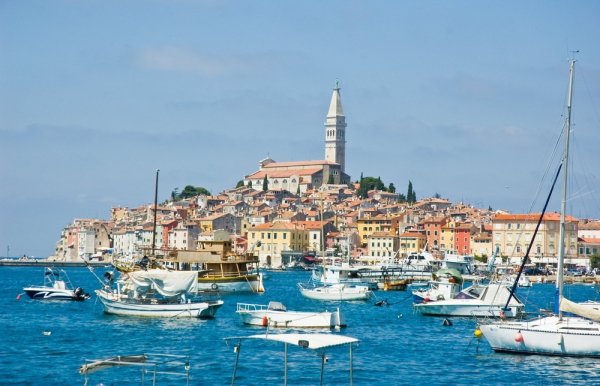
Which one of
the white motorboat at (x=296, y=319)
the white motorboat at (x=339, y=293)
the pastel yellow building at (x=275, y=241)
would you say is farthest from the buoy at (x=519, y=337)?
the pastel yellow building at (x=275, y=241)

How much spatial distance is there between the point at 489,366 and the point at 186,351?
8178mm

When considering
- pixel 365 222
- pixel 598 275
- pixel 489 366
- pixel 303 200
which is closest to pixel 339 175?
pixel 303 200

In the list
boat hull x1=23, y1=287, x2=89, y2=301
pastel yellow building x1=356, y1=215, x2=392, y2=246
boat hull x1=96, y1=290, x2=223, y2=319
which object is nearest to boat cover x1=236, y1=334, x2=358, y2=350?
boat hull x1=96, y1=290, x2=223, y2=319

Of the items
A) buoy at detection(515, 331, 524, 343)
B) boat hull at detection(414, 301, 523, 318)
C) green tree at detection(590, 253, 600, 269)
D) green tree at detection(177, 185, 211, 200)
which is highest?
green tree at detection(177, 185, 211, 200)

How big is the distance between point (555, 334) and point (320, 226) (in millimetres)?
107134

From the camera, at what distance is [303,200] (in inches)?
6309

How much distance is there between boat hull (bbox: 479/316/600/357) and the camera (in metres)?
27.2

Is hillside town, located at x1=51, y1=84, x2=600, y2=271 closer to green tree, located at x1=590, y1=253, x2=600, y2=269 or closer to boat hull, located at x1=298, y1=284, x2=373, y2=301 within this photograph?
green tree, located at x1=590, y1=253, x2=600, y2=269

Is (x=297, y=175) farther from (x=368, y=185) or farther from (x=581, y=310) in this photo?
(x=581, y=310)

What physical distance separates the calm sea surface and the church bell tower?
154m

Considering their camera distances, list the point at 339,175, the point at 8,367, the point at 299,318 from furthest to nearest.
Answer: the point at 339,175
the point at 299,318
the point at 8,367

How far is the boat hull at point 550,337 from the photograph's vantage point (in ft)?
89.1

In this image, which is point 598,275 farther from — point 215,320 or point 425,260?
point 215,320

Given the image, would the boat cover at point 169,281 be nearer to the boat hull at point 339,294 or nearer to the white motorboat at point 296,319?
the white motorboat at point 296,319
